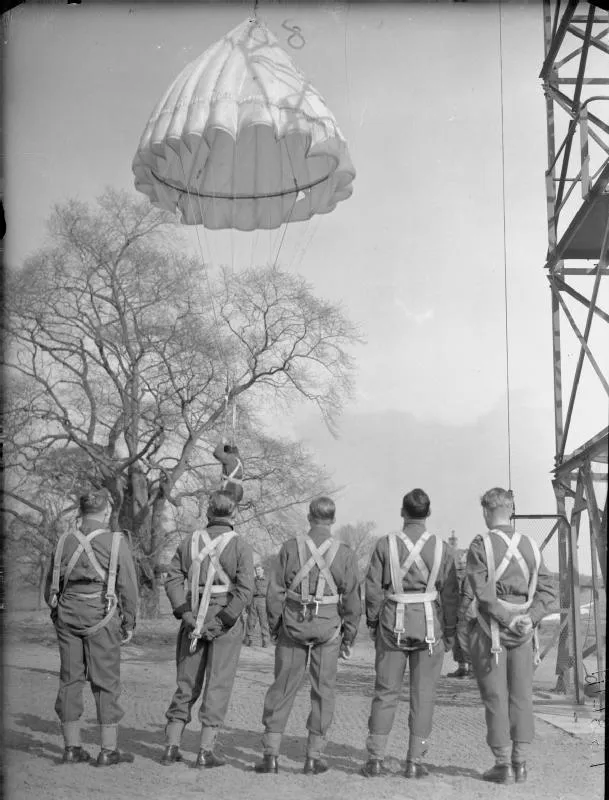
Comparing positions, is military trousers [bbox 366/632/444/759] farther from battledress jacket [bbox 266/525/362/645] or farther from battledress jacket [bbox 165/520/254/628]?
battledress jacket [bbox 165/520/254/628]

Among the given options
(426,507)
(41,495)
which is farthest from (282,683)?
(41,495)

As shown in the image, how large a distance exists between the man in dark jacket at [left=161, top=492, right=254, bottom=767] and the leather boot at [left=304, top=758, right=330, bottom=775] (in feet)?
1.51

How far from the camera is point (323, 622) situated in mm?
4715

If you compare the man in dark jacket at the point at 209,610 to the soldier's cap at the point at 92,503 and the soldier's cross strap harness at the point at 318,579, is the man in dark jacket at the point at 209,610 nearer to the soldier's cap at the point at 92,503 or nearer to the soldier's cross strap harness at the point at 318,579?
the soldier's cross strap harness at the point at 318,579

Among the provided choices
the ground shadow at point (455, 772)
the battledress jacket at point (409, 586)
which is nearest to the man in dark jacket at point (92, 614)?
the battledress jacket at point (409, 586)

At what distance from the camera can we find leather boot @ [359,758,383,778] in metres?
4.56

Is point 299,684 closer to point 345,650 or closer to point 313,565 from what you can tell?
point 345,650

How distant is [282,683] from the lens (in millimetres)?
4723

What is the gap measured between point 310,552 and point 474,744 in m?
1.67

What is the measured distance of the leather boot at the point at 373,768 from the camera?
4.56 m

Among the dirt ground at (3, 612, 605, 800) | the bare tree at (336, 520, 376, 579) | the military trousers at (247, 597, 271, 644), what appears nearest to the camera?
the dirt ground at (3, 612, 605, 800)

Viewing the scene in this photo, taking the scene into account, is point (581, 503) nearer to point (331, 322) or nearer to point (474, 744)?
point (474, 744)

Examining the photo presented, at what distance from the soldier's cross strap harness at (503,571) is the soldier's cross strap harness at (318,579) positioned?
784 mm

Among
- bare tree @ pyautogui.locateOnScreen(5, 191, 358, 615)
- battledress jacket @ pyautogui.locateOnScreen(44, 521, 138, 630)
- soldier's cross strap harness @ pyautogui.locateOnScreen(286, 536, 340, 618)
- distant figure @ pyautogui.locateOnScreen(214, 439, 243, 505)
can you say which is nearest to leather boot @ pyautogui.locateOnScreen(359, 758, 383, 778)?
soldier's cross strap harness @ pyautogui.locateOnScreen(286, 536, 340, 618)
